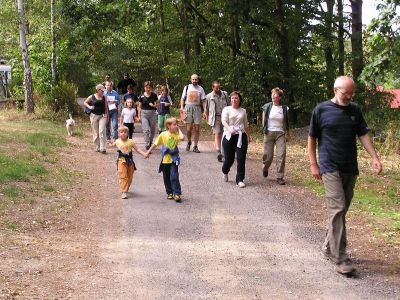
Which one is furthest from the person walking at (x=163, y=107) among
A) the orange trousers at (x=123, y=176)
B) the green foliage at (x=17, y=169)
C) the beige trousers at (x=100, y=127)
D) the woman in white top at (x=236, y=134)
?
the orange trousers at (x=123, y=176)

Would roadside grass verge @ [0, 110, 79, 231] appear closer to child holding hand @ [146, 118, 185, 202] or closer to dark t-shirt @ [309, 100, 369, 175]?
child holding hand @ [146, 118, 185, 202]

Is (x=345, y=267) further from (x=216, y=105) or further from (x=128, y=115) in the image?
(x=128, y=115)

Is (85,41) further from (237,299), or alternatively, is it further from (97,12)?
(237,299)

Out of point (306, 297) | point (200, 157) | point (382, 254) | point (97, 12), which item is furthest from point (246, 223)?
point (97, 12)

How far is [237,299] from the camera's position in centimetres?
536

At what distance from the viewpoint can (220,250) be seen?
22.5 ft

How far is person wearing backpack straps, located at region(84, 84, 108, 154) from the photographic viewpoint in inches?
573

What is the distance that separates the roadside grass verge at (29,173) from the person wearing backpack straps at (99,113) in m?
1.11

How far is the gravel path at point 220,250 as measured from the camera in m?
5.59

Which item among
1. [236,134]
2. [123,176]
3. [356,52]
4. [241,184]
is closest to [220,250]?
[123,176]

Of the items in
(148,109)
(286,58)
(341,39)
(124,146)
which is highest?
(341,39)

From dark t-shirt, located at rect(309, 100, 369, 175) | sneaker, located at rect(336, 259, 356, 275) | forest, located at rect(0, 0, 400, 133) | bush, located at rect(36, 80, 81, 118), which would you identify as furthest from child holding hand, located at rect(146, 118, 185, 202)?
bush, located at rect(36, 80, 81, 118)

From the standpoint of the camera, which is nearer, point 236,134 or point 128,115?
point 236,134

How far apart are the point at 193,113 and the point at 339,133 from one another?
27.7ft
